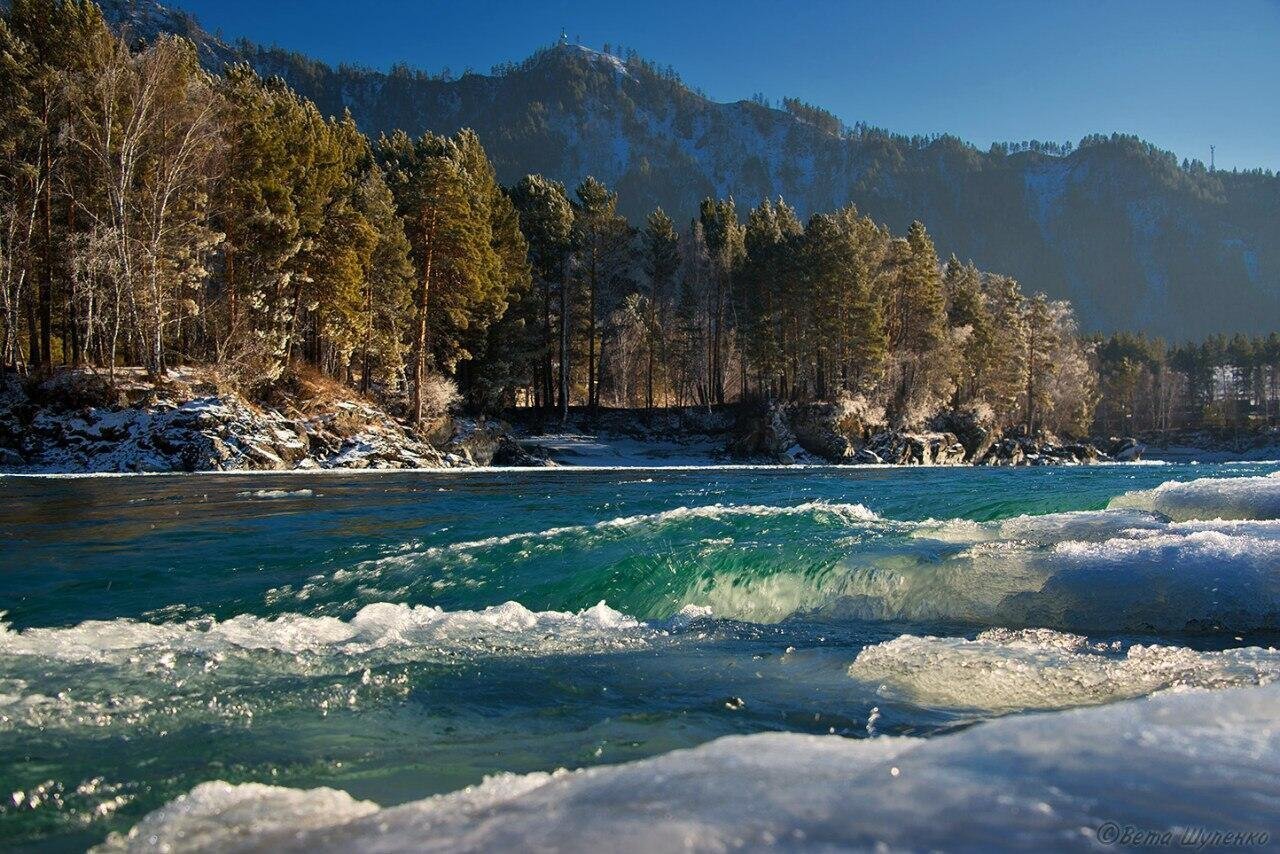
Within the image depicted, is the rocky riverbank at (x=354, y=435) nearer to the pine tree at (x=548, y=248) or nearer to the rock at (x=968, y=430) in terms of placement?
the rock at (x=968, y=430)

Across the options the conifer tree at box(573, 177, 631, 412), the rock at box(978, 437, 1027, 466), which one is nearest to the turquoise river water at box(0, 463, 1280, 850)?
the conifer tree at box(573, 177, 631, 412)

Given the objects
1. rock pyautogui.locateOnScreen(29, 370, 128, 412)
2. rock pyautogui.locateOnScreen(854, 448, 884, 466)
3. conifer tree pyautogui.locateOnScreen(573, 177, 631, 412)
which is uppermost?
conifer tree pyautogui.locateOnScreen(573, 177, 631, 412)

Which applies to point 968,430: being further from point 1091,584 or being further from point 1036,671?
point 1036,671

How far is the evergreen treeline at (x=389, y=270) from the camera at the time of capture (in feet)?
82.2

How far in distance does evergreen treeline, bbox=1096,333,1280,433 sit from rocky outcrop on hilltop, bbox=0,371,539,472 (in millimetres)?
91967

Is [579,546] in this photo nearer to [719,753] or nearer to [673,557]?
[673,557]

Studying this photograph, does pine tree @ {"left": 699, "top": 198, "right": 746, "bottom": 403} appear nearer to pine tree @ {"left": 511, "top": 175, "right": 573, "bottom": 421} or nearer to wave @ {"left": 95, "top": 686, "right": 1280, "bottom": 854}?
pine tree @ {"left": 511, "top": 175, "right": 573, "bottom": 421}

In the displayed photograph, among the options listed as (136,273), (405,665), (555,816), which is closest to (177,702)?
(405,665)

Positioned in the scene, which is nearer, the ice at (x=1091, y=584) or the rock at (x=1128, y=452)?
the ice at (x=1091, y=584)

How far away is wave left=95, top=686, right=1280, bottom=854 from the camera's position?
190 cm

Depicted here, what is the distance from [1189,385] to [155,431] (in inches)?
4372

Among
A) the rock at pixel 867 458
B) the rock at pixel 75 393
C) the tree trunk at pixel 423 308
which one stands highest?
Result: the tree trunk at pixel 423 308

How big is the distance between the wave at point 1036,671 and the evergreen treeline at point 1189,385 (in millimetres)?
98915

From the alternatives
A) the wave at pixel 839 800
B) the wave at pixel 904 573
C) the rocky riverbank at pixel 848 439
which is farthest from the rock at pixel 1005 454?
the wave at pixel 839 800
